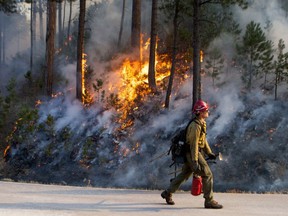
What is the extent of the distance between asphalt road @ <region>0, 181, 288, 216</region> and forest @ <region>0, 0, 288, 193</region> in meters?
5.31

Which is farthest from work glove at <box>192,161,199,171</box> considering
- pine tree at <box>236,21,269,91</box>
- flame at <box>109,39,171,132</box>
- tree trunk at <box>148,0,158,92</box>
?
tree trunk at <box>148,0,158,92</box>

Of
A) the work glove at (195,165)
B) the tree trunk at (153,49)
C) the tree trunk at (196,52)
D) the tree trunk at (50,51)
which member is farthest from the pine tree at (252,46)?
the work glove at (195,165)

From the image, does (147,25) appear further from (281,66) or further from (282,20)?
(281,66)

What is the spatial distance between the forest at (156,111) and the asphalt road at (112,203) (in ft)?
17.4

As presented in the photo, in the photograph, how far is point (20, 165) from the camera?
16.2 m

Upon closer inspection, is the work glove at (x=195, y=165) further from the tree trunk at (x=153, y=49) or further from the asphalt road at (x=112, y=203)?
the tree trunk at (x=153, y=49)

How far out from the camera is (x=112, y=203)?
21.4 ft

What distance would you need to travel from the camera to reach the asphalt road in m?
5.85

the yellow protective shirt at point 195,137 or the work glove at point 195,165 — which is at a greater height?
the yellow protective shirt at point 195,137

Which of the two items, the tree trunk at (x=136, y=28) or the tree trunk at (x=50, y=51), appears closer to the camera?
the tree trunk at (x=50, y=51)

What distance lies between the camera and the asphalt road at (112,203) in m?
5.85

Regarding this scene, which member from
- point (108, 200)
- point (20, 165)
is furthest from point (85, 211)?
point (20, 165)

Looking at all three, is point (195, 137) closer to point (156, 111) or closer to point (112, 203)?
point (112, 203)

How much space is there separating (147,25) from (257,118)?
55.7 feet
